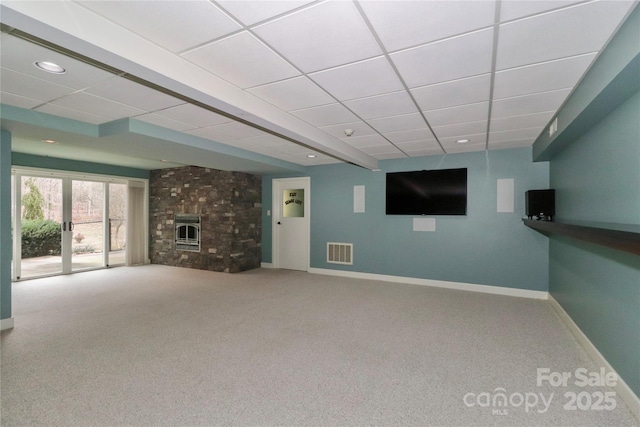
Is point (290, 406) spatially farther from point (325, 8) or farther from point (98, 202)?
point (98, 202)

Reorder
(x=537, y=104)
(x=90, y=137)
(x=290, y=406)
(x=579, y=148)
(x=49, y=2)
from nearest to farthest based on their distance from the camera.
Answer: (x=49, y=2) < (x=290, y=406) < (x=537, y=104) < (x=579, y=148) < (x=90, y=137)

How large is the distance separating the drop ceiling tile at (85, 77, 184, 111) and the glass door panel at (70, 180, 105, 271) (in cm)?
501

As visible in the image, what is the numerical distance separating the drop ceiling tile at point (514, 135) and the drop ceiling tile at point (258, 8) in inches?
134

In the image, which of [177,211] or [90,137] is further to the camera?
[177,211]

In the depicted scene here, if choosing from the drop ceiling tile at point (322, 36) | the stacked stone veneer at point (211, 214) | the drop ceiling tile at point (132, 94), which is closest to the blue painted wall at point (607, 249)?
the drop ceiling tile at point (322, 36)

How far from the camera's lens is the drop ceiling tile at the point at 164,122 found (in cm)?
333

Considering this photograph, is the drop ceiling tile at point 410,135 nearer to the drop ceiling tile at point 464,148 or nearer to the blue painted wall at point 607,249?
the drop ceiling tile at point 464,148

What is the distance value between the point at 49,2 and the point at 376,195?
5131 mm

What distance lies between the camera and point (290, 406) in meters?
2.07

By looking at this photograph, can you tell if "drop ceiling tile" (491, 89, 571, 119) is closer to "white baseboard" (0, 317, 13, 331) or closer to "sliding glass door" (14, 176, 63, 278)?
"white baseboard" (0, 317, 13, 331)

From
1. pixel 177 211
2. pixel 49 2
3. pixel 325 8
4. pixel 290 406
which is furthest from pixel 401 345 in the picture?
pixel 177 211

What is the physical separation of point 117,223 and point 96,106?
17.2 ft

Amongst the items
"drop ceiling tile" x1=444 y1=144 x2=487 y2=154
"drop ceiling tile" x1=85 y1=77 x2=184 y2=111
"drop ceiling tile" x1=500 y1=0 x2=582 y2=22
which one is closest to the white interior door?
"drop ceiling tile" x1=444 y1=144 x2=487 y2=154

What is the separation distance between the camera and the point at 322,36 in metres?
1.85
